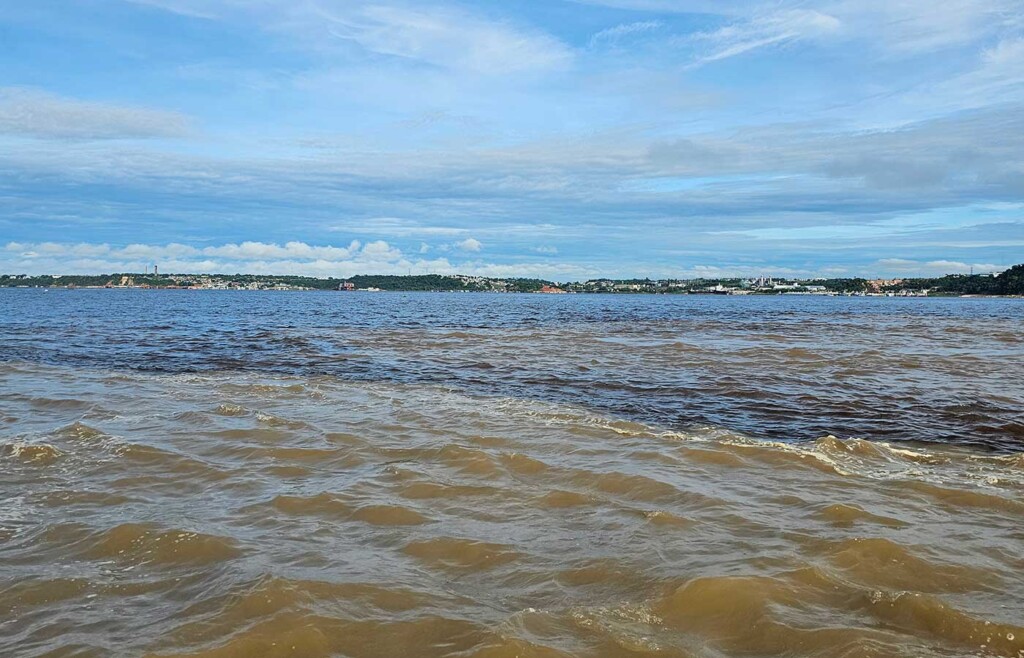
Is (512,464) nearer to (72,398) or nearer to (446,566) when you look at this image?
(446,566)

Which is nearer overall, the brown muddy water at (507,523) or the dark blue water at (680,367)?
the brown muddy water at (507,523)

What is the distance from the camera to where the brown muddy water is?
14.5ft

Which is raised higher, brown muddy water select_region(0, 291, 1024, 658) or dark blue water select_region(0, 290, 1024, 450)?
dark blue water select_region(0, 290, 1024, 450)

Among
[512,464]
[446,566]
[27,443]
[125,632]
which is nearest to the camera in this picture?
[125,632]

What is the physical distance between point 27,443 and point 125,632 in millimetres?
6494

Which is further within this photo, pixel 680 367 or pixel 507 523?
pixel 680 367

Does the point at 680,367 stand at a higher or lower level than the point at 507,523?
higher

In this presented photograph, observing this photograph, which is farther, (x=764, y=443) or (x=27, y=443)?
(x=764, y=443)

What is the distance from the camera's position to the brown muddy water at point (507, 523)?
441 cm

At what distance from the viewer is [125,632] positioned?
14.1ft

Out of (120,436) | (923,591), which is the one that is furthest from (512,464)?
(120,436)

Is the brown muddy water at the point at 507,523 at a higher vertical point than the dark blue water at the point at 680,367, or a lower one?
lower

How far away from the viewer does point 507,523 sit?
6.51 m

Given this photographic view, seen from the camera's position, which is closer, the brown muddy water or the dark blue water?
the brown muddy water
